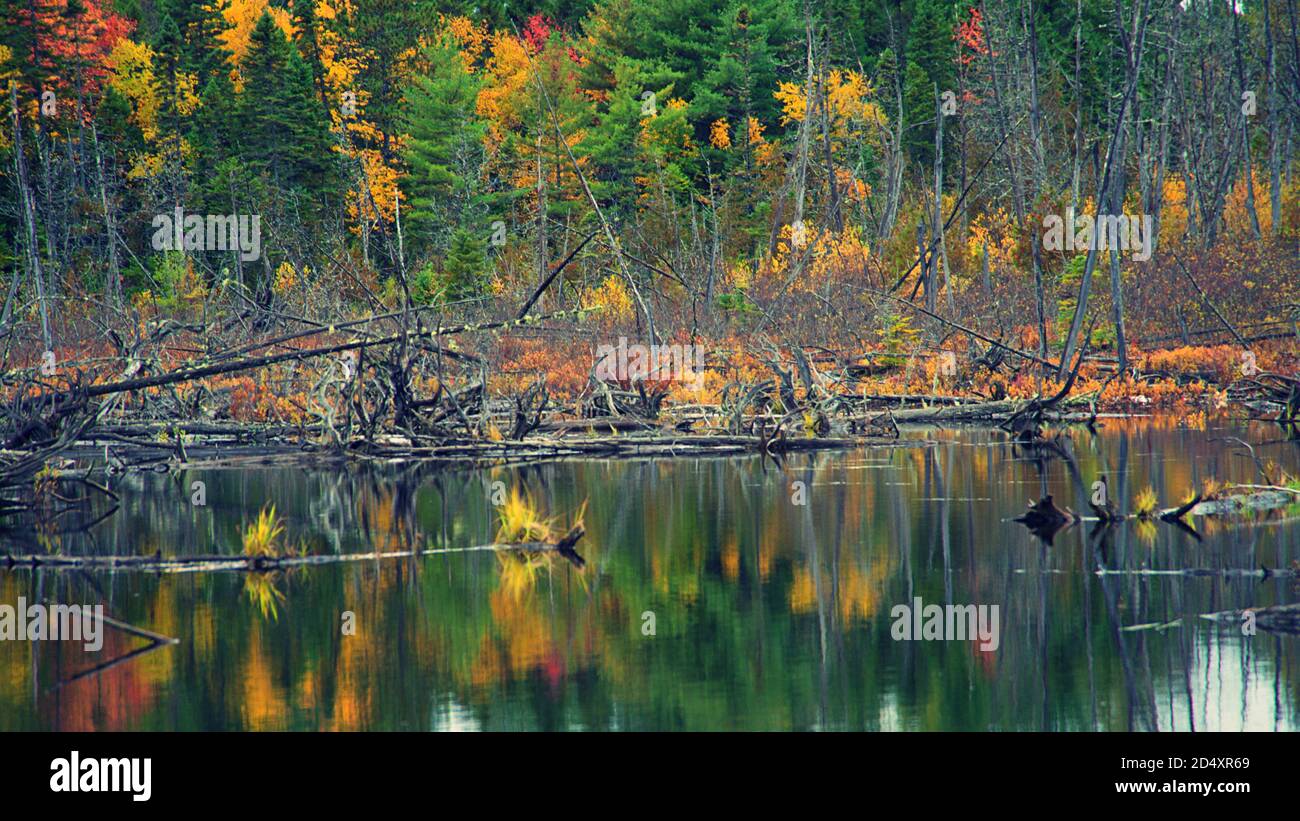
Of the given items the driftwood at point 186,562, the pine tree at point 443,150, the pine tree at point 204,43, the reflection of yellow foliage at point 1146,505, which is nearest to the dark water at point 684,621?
the driftwood at point 186,562

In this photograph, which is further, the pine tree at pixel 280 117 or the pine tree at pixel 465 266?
the pine tree at pixel 280 117

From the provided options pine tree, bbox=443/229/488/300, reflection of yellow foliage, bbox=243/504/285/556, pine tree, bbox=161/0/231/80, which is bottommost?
reflection of yellow foliage, bbox=243/504/285/556

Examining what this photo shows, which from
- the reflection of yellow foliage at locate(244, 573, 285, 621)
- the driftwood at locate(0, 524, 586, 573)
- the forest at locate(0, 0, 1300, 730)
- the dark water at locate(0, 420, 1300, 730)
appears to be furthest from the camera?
the driftwood at locate(0, 524, 586, 573)

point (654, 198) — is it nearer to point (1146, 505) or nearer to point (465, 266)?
point (465, 266)

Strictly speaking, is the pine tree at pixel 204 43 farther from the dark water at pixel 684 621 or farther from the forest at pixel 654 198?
the dark water at pixel 684 621

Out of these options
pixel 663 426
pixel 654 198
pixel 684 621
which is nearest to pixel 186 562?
pixel 684 621

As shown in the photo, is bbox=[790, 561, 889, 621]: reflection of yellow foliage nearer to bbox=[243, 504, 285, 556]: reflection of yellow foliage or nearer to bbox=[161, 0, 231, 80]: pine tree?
bbox=[243, 504, 285, 556]: reflection of yellow foliage

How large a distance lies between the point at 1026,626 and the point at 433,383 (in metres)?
16.4

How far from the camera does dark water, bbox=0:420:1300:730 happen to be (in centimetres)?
777

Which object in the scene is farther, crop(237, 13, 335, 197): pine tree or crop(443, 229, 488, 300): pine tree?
crop(237, 13, 335, 197): pine tree

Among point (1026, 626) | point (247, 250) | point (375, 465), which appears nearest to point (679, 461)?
point (375, 465)

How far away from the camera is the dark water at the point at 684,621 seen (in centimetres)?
777

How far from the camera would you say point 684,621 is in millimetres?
9922

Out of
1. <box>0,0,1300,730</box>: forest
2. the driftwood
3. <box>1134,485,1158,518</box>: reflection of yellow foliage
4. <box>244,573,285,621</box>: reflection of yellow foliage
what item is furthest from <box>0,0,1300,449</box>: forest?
<box>1134,485,1158,518</box>: reflection of yellow foliage
